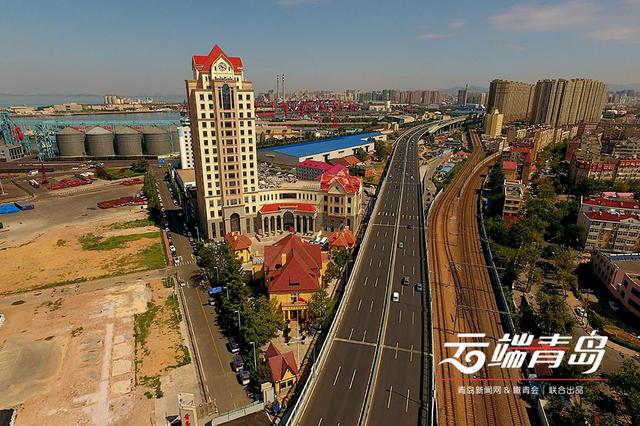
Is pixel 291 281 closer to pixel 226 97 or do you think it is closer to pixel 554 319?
pixel 554 319

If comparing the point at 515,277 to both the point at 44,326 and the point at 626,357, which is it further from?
the point at 44,326

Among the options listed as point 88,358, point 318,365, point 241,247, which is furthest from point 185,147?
point 318,365

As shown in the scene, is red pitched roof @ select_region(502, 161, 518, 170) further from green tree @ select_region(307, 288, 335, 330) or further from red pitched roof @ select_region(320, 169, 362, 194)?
green tree @ select_region(307, 288, 335, 330)

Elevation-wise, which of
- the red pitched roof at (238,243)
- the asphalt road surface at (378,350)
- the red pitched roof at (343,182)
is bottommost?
the asphalt road surface at (378,350)

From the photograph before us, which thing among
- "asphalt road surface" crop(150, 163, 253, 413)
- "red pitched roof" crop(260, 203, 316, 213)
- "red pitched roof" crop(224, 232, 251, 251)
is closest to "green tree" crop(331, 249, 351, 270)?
"red pitched roof" crop(224, 232, 251, 251)

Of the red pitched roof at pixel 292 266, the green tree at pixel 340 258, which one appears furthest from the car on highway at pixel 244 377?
the green tree at pixel 340 258

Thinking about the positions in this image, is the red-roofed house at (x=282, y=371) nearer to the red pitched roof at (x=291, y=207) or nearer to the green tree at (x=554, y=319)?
the green tree at (x=554, y=319)
